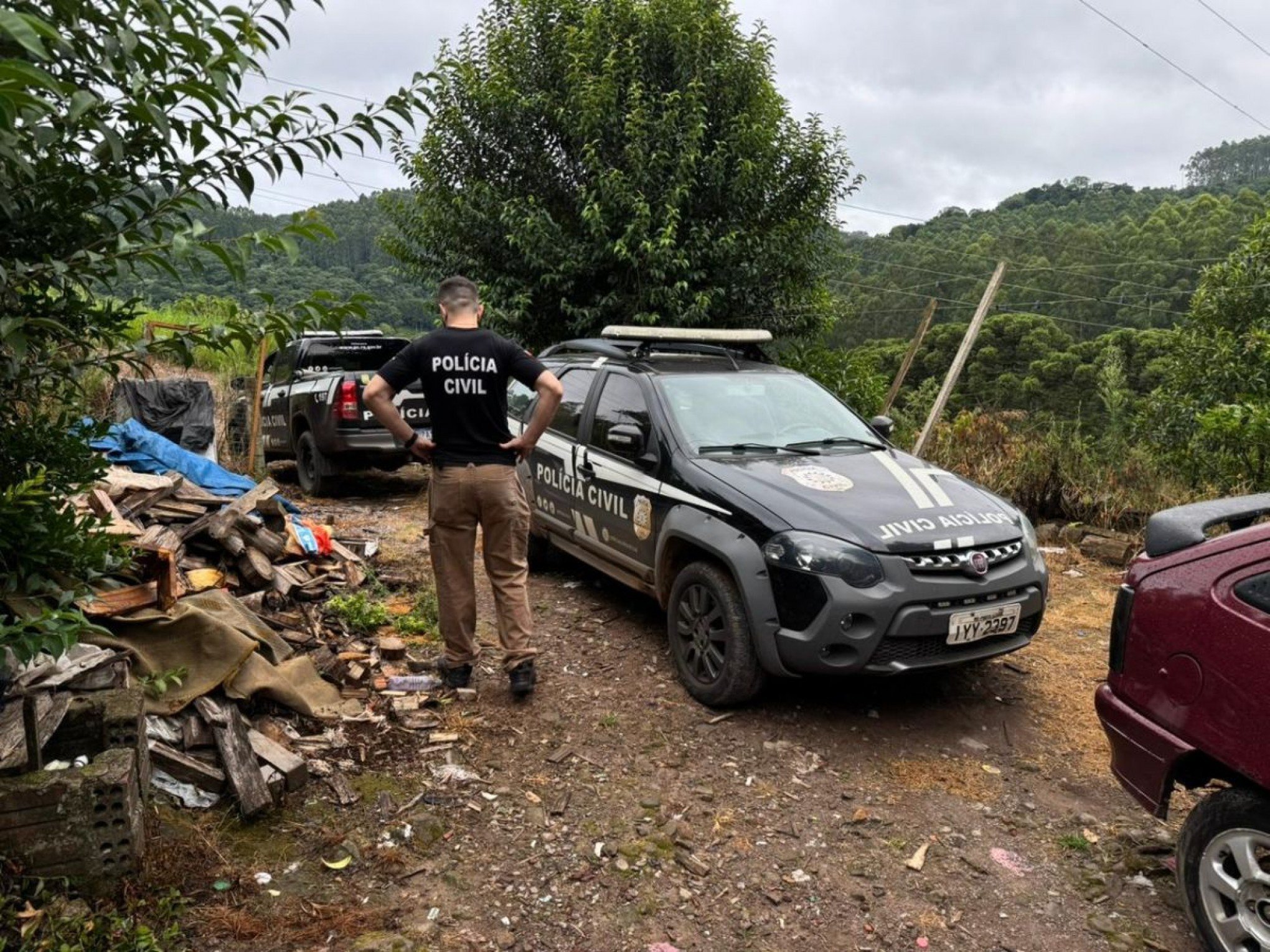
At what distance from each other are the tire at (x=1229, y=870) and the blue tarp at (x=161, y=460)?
597cm

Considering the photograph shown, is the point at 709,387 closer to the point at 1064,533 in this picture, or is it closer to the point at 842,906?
the point at 842,906

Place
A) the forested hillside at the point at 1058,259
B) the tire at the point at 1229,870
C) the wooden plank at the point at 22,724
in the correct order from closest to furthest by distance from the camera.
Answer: the tire at the point at 1229,870, the wooden plank at the point at 22,724, the forested hillside at the point at 1058,259

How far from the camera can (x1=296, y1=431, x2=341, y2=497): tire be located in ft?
30.8

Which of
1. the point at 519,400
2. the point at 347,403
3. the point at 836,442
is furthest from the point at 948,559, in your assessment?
the point at 347,403

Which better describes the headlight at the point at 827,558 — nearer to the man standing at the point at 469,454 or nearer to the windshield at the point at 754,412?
the windshield at the point at 754,412

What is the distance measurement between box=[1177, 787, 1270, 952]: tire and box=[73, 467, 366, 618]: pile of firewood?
13.8 ft

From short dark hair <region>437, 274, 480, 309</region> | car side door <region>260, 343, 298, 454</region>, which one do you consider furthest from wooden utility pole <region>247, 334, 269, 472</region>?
short dark hair <region>437, 274, 480, 309</region>

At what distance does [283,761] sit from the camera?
3418 millimetres

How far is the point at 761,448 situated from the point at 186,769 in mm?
3174

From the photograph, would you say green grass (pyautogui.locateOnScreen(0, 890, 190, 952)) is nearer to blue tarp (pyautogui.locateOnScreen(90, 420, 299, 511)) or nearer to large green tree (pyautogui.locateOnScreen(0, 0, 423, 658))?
large green tree (pyautogui.locateOnScreen(0, 0, 423, 658))

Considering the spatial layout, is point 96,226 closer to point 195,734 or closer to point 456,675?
point 195,734

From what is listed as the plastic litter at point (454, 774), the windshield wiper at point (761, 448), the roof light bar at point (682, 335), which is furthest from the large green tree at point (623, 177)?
the plastic litter at point (454, 774)

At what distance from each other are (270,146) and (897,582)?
2978mm

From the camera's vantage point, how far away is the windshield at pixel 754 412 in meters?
4.89
